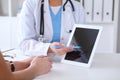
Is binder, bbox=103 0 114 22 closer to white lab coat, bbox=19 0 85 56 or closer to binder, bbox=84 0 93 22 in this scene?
binder, bbox=84 0 93 22

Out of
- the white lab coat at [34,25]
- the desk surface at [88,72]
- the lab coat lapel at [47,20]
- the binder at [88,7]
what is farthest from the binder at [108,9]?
the desk surface at [88,72]

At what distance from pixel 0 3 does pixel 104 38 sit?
1.50m


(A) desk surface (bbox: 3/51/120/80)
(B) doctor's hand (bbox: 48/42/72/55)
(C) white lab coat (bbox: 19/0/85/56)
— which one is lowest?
(A) desk surface (bbox: 3/51/120/80)

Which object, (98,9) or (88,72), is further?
(98,9)

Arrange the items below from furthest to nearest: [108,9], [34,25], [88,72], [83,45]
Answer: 1. [108,9]
2. [34,25]
3. [83,45]
4. [88,72]

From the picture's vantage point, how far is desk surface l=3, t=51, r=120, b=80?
1056 millimetres

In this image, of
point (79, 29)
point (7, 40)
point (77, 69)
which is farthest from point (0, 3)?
point (77, 69)

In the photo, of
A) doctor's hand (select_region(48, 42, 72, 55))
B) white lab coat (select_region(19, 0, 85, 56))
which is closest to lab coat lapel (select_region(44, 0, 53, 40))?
white lab coat (select_region(19, 0, 85, 56))

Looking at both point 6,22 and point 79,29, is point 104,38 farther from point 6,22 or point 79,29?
point 79,29

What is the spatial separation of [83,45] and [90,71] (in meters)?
0.20

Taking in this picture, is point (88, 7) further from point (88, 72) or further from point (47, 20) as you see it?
point (88, 72)

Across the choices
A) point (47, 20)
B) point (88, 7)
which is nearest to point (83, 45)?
point (47, 20)

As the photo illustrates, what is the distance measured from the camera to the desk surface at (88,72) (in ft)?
3.46

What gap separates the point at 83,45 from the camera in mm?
1312
